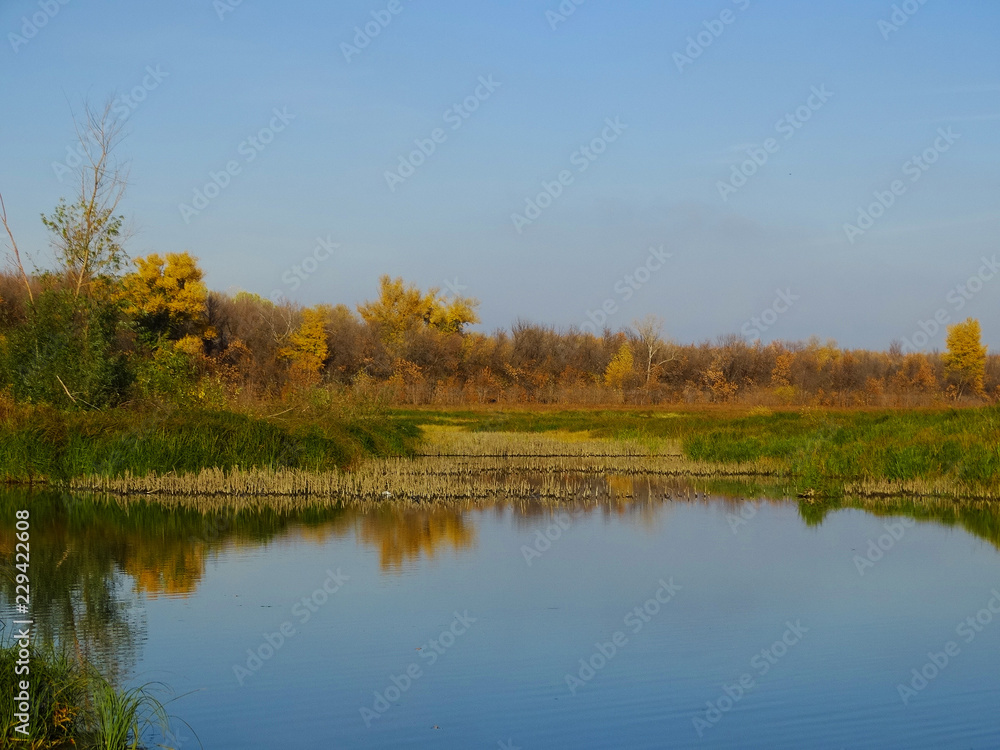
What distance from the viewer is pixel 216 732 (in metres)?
6.72

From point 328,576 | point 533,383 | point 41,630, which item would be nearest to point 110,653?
point 41,630

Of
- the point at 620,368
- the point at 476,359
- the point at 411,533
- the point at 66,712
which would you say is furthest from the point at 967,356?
the point at 66,712

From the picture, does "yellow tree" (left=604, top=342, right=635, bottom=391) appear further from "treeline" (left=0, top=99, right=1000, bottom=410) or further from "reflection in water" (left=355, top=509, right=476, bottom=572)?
"reflection in water" (left=355, top=509, right=476, bottom=572)

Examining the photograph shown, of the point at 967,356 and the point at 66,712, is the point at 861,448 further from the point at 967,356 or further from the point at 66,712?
the point at 967,356

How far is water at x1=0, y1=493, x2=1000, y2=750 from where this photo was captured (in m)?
7.15

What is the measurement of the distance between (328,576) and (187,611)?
218cm

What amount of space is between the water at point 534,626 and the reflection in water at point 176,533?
0.22ft

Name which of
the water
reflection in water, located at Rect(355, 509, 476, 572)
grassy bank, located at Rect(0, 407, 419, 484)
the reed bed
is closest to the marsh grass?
the reed bed

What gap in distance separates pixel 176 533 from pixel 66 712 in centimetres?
880

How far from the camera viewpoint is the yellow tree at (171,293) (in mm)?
52312

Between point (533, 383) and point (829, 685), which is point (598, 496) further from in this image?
point (533, 383)

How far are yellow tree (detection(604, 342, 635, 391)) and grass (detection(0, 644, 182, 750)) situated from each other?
2061 inches

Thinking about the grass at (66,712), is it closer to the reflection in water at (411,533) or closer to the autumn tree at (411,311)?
the reflection in water at (411,533)

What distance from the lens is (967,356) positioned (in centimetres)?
7231
